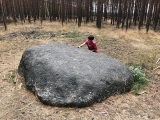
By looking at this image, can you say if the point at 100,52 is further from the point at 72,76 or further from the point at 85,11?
the point at 85,11

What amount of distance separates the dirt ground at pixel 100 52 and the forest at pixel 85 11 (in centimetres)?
33

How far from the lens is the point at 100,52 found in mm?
6523

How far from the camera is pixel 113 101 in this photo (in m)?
4.21

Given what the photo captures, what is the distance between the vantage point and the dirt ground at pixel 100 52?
3.88 metres

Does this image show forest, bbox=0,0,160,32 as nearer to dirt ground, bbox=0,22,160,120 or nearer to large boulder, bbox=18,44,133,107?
dirt ground, bbox=0,22,160,120

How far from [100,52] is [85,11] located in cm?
300

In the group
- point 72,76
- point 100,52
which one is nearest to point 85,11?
point 100,52

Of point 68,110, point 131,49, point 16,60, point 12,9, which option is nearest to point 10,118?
point 68,110

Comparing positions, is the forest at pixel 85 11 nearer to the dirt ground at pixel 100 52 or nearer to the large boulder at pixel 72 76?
the dirt ground at pixel 100 52

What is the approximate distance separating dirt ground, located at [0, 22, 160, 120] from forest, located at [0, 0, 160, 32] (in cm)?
33

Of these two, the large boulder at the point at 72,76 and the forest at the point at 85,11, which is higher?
the forest at the point at 85,11

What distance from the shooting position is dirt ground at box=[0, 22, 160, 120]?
12.7 feet

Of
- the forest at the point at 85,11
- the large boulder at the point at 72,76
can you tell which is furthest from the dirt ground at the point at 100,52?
the forest at the point at 85,11

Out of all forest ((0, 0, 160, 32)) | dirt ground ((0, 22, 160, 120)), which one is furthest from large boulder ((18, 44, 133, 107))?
forest ((0, 0, 160, 32))
